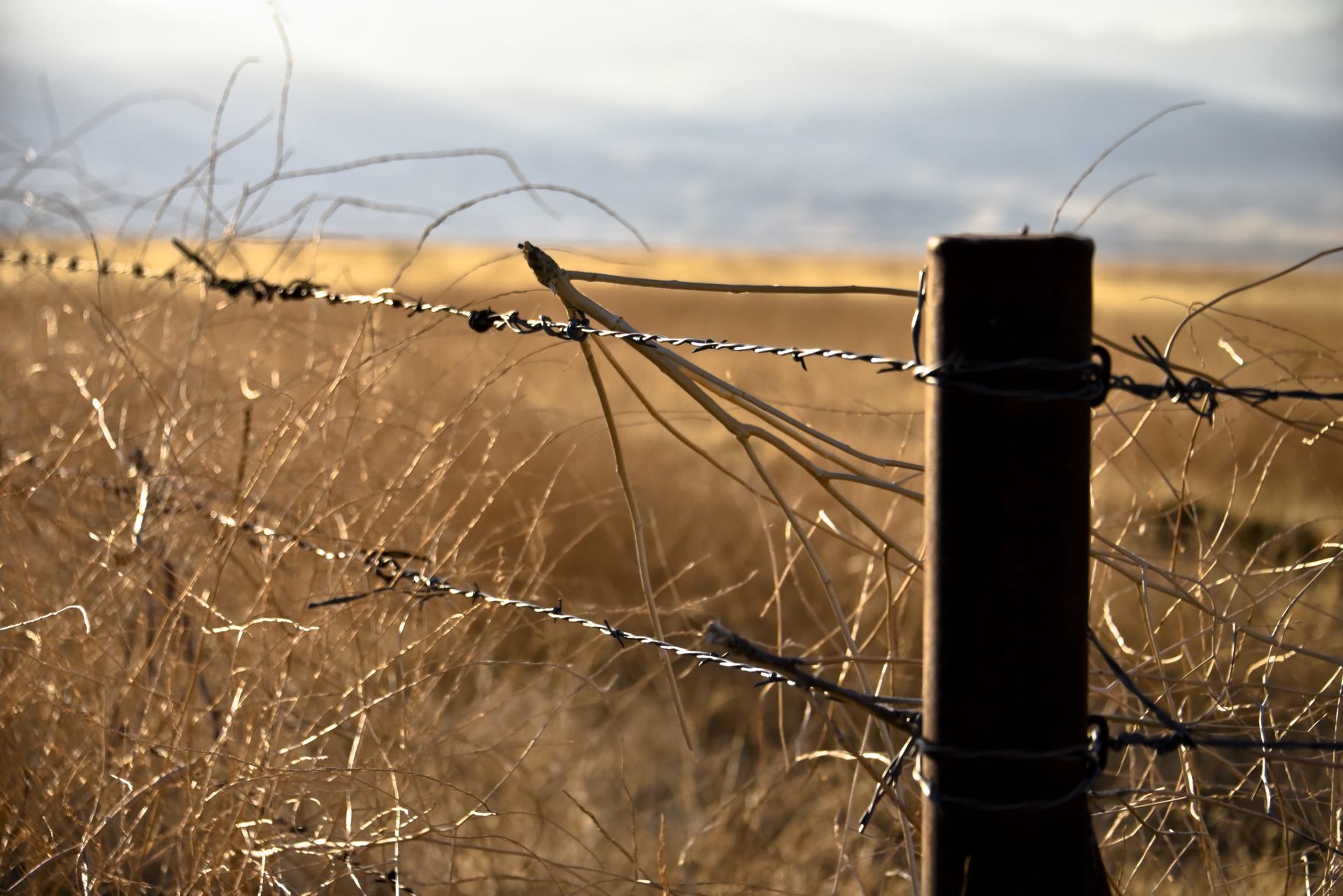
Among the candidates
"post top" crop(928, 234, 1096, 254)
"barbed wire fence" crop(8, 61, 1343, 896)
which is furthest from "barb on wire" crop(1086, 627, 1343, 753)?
"post top" crop(928, 234, 1096, 254)

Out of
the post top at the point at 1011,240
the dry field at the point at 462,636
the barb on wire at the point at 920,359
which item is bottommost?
the dry field at the point at 462,636

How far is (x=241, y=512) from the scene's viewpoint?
4.61 ft

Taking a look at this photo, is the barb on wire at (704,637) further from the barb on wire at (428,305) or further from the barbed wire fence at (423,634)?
the barb on wire at (428,305)

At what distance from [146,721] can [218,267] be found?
865 mm

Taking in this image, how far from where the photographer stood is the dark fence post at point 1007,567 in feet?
2.55

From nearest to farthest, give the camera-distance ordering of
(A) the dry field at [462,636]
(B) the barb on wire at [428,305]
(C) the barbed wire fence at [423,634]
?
(B) the barb on wire at [428,305] < (C) the barbed wire fence at [423,634] < (A) the dry field at [462,636]

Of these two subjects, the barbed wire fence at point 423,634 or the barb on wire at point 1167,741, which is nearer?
the barb on wire at point 1167,741

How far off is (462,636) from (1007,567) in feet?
2.86

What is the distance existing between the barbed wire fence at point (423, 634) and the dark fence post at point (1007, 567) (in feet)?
0.06

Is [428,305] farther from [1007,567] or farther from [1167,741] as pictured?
[1167,741]

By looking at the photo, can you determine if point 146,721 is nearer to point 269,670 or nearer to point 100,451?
point 269,670

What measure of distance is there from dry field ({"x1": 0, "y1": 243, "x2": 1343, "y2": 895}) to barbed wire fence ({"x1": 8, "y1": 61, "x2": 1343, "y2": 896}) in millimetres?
19

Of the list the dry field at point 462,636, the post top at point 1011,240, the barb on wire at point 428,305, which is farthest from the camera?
the dry field at point 462,636

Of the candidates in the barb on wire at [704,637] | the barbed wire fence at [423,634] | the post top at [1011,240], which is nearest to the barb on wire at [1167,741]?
the barbed wire fence at [423,634]
